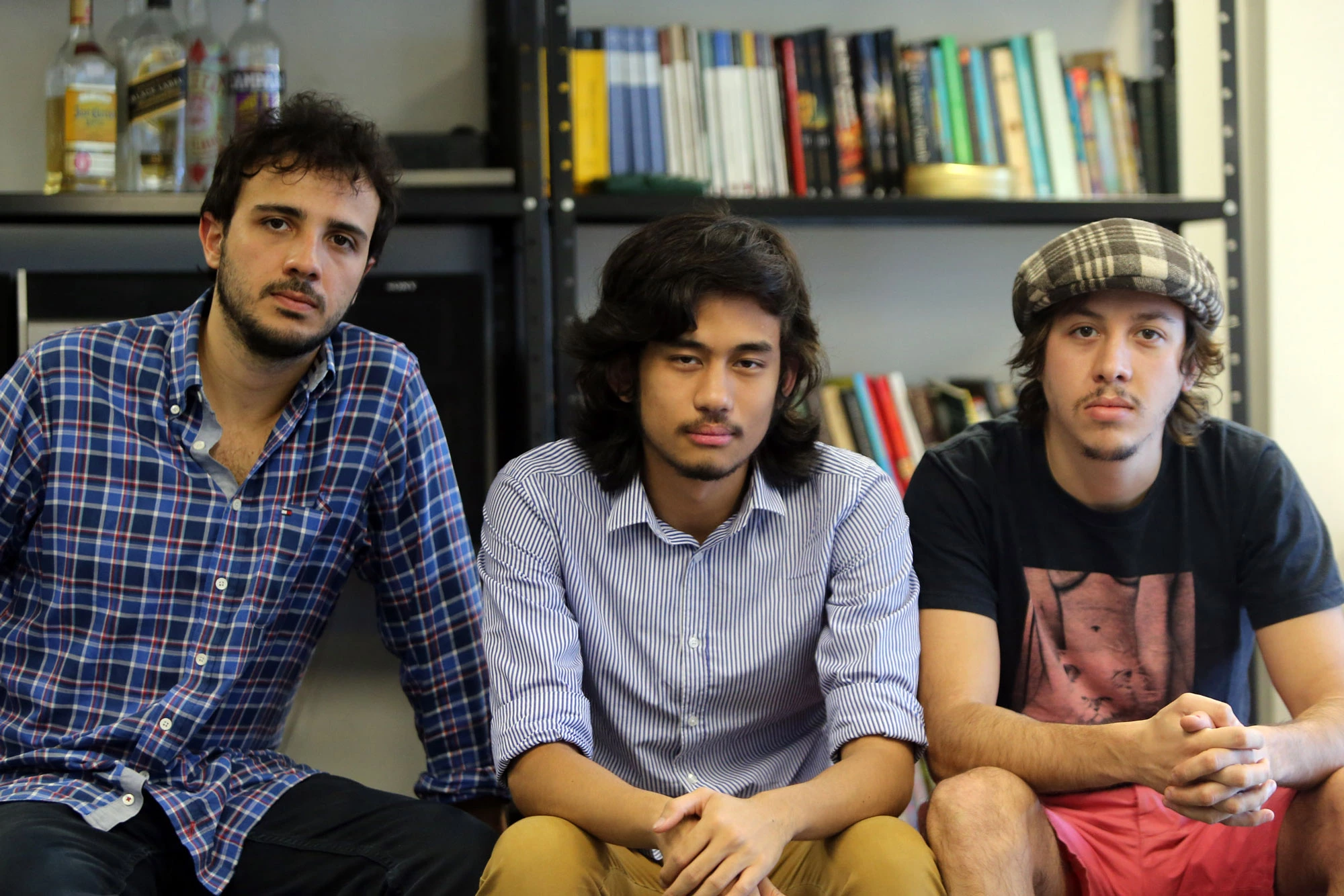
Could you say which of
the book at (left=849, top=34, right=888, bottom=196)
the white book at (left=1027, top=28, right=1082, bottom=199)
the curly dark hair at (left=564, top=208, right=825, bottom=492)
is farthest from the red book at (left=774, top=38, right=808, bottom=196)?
the curly dark hair at (left=564, top=208, right=825, bottom=492)

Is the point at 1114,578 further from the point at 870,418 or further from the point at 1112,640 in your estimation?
the point at 870,418

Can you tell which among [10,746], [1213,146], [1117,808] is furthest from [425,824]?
[1213,146]

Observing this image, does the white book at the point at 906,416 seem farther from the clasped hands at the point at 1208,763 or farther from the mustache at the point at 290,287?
the mustache at the point at 290,287

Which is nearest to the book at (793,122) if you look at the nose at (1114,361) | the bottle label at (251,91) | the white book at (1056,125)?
the white book at (1056,125)

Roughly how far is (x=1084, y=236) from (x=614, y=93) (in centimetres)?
83

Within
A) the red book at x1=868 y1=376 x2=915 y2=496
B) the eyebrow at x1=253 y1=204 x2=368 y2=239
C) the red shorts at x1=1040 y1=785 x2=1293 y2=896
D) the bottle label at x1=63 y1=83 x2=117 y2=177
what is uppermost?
the bottle label at x1=63 y1=83 x2=117 y2=177

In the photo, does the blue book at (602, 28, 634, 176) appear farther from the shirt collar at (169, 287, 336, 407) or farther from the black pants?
the black pants

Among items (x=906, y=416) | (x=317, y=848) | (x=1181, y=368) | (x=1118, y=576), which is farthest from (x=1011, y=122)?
(x=317, y=848)

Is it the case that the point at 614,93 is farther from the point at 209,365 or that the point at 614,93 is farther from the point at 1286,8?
the point at 1286,8

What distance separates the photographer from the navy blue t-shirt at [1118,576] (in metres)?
1.46

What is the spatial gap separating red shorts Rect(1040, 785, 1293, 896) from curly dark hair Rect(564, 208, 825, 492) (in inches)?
19.8

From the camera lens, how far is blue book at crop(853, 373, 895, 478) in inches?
81.4

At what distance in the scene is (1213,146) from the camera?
2.33m

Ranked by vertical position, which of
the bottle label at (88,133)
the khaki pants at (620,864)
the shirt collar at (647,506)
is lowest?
the khaki pants at (620,864)
